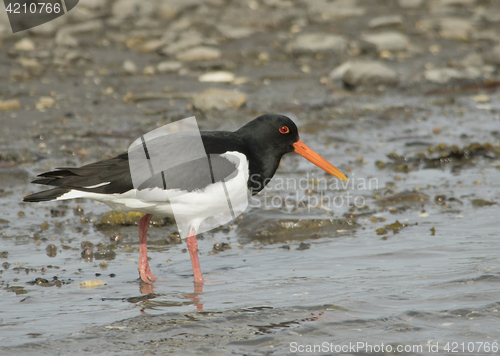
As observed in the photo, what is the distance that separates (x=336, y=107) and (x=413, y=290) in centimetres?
544

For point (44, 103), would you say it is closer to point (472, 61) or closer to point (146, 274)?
point (146, 274)

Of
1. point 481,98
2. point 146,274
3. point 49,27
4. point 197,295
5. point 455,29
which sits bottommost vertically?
point 197,295

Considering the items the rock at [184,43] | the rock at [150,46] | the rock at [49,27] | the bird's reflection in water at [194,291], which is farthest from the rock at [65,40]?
the bird's reflection in water at [194,291]

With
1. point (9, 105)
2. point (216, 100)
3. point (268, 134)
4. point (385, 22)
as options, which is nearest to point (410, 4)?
point (385, 22)

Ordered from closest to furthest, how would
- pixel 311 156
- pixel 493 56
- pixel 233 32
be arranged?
pixel 311 156 < pixel 493 56 < pixel 233 32

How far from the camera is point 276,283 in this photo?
4.48m

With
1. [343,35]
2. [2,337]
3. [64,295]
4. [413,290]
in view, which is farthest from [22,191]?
[343,35]

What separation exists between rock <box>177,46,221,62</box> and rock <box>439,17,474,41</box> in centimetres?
493

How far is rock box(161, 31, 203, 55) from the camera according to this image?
1084 cm

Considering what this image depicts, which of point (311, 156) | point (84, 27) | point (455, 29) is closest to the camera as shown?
point (311, 156)

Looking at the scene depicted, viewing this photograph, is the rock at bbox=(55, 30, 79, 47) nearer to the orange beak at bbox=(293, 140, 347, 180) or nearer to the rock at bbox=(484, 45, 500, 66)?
the orange beak at bbox=(293, 140, 347, 180)

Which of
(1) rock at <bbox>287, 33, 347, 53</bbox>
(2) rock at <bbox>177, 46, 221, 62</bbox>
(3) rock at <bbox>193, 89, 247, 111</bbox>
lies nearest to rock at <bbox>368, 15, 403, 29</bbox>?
(1) rock at <bbox>287, 33, 347, 53</bbox>

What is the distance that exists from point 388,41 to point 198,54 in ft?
12.1

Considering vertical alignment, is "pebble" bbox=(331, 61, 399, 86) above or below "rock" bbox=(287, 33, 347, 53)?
below
